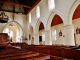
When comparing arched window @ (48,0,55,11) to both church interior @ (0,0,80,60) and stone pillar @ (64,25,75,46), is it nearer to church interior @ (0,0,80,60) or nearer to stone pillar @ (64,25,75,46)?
church interior @ (0,0,80,60)

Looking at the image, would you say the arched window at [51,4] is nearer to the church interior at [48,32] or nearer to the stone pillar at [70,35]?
the church interior at [48,32]

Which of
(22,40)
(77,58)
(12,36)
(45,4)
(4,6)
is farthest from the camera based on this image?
(12,36)

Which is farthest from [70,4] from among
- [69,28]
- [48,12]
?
[48,12]

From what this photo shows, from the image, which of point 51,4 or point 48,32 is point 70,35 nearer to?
point 48,32

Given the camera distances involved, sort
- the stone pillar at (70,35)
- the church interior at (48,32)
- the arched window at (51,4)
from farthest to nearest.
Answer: the arched window at (51,4), the stone pillar at (70,35), the church interior at (48,32)

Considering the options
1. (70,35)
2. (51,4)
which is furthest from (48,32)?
(70,35)

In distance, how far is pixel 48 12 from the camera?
983cm

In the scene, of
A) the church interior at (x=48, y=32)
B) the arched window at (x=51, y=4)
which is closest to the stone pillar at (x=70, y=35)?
the church interior at (x=48, y=32)

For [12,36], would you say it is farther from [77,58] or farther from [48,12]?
[77,58]

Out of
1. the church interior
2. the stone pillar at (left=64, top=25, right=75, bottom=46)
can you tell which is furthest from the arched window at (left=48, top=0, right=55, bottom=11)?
the stone pillar at (left=64, top=25, right=75, bottom=46)

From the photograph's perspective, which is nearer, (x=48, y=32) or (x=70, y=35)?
(x=70, y=35)

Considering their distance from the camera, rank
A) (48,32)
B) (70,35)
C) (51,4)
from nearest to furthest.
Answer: (70,35)
(51,4)
(48,32)

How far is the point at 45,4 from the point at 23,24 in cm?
808

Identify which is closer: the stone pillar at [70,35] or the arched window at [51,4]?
the stone pillar at [70,35]
